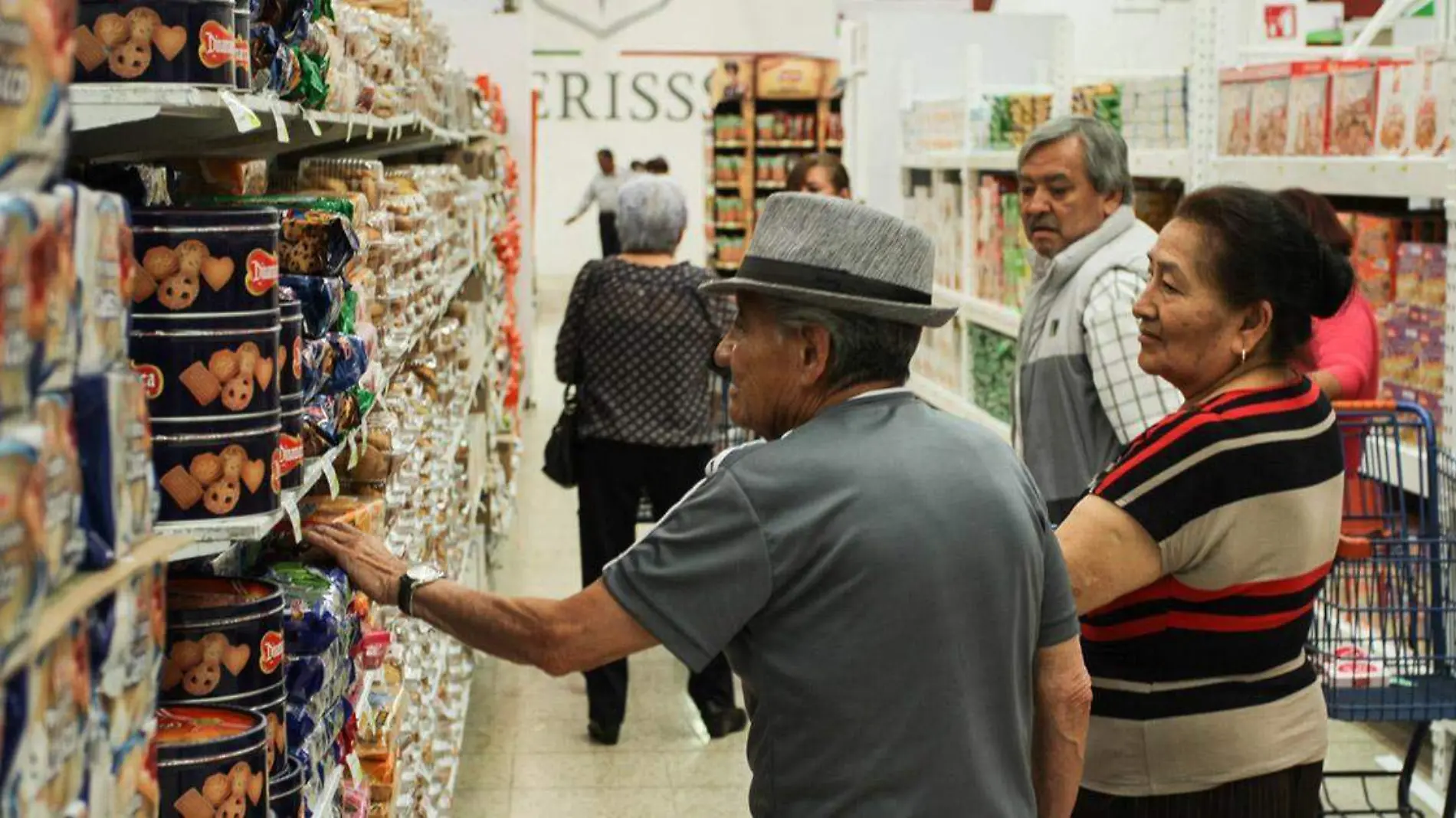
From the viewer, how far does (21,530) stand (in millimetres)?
1149

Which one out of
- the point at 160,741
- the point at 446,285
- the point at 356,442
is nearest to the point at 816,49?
the point at 446,285

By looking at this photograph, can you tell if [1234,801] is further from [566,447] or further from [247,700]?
[566,447]

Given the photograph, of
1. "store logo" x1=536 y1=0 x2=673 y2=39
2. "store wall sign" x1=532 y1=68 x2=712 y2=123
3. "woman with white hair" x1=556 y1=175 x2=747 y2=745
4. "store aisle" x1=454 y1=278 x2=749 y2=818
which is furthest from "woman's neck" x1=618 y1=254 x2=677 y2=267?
"store wall sign" x1=532 y1=68 x2=712 y2=123

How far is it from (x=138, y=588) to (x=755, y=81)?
16.5 metres

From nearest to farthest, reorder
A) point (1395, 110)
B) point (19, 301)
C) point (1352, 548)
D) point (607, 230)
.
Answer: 1. point (19, 301)
2. point (1352, 548)
3. point (1395, 110)
4. point (607, 230)

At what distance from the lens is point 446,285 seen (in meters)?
5.09

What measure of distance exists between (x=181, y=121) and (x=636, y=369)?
12.5 ft

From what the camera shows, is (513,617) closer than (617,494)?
Yes

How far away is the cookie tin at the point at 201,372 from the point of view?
6.07ft

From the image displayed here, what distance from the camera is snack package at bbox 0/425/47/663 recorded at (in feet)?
3.65

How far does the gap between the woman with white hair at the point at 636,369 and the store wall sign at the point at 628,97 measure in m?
18.2

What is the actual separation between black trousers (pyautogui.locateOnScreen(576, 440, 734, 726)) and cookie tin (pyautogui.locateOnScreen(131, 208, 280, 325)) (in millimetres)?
3963

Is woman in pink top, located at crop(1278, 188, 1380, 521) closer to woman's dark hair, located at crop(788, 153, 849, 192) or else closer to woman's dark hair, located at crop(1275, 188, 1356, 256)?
woman's dark hair, located at crop(1275, 188, 1356, 256)

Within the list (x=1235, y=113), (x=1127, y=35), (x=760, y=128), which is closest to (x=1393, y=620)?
(x=1235, y=113)
